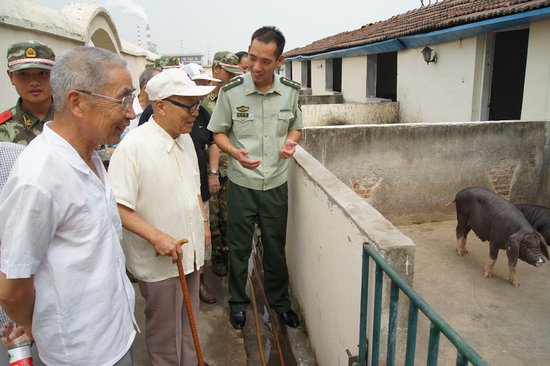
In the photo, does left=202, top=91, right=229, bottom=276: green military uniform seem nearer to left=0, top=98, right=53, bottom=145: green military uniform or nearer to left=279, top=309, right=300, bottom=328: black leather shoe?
left=279, top=309, right=300, bottom=328: black leather shoe

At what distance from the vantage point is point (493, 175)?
5.89 metres

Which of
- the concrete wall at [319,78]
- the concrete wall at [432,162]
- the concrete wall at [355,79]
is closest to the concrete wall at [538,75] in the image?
the concrete wall at [432,162]

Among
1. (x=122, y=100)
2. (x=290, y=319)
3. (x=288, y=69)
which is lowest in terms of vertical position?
(x=290, y=319)

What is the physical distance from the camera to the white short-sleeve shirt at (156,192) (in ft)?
6.93

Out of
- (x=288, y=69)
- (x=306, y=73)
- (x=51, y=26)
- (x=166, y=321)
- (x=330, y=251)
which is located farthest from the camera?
(x=288, y=69)

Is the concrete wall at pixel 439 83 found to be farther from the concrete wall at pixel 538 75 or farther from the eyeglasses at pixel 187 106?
the eyeglasses at pixel 187 106

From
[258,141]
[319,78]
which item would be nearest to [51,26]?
[258,141]

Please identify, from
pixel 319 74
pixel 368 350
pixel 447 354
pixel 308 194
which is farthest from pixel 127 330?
pixel 319 74

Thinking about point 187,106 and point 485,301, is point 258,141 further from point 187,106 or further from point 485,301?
point 485,301

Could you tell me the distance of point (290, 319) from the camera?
3.52 metres

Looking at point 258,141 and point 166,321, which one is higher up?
point 258,141

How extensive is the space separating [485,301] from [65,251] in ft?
13.0

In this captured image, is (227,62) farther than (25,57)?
Yes

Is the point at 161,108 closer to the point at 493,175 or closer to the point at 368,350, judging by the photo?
the point at 368,350
